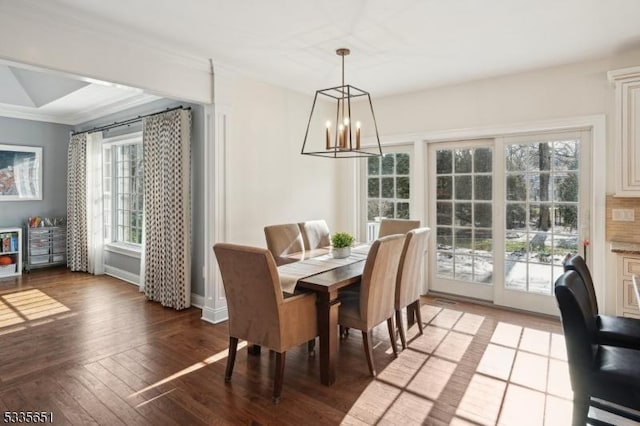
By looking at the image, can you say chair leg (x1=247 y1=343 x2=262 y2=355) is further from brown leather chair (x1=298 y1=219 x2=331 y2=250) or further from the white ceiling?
the white ceiling

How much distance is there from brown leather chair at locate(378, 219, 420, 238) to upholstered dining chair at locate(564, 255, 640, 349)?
192cm

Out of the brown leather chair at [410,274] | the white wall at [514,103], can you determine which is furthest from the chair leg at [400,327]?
the white wall at [514,103]

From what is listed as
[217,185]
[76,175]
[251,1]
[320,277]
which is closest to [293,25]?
[251,1]

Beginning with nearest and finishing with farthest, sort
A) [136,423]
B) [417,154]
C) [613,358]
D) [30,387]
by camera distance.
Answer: [613,358] → [136,423] → [30,387] → [417,154]

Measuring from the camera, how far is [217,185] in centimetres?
386

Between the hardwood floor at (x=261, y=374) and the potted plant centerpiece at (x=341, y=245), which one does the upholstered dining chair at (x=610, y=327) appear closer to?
the hardwood floor at (x=261, y=374)

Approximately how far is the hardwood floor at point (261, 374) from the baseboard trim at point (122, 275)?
4.38 feet

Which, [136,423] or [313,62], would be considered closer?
[136,423]

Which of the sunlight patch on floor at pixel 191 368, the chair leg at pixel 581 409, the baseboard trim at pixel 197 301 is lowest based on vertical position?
the sunlight patch on floor at pixel 191 368

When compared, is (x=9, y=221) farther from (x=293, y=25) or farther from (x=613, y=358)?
(x=613, y=358)

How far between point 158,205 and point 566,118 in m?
4.52

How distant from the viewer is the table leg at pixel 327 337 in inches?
102

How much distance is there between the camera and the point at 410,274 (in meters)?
3.33

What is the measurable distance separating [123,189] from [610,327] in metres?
6.10
